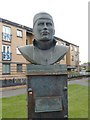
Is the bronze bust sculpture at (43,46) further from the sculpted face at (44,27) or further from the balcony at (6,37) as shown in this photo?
the balcony at (6,37)

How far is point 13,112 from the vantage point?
944cm

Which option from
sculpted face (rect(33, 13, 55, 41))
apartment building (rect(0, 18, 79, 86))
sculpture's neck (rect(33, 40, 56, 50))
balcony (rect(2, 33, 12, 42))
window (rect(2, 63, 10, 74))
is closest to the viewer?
sculpted face (rect(33, 13, 55, 41))

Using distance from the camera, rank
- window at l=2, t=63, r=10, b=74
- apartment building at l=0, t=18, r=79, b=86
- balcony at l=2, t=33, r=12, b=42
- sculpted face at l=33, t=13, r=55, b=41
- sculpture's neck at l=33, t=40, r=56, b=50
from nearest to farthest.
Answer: sculpted face at l=33, t=13, r=55, b=41 → sculpture's neck at l=33, t=40, r=56, b=50 → apartment building at l=0, t=18, r=79, b=86 → window at l=2, t=63, r=10, b=74 → balcony at l=2, t=33, r=12, b=42

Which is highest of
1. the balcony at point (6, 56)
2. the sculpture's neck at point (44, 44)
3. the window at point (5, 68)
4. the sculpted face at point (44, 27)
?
the balcony at point (6, 56)

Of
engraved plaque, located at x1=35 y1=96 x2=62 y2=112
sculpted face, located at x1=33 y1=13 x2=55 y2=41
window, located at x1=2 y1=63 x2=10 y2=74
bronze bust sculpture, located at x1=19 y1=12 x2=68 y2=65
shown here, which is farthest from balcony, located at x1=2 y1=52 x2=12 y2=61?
engraved plaque, located at x1=35 y1=96 x2=62 y2=112

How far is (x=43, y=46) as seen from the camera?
6117mm

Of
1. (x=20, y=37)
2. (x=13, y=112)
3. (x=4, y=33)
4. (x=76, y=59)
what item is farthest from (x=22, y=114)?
(x=76, y=59)

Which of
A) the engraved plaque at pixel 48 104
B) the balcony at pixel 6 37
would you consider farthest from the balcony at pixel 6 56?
the engraved plaque at pixel 48 104

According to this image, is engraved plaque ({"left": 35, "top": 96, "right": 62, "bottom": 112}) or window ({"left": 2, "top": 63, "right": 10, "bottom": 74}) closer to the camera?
engraved plaque ({"left": 35, "top": 96, "right": 62, "bottom": 112})

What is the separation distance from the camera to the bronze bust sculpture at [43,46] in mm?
5926

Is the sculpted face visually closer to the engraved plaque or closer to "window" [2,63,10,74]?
the engraved plaque

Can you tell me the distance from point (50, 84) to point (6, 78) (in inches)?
805

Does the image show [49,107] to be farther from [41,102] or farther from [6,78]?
[6,78]

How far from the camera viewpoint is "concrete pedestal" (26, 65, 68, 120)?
5.53 metres
